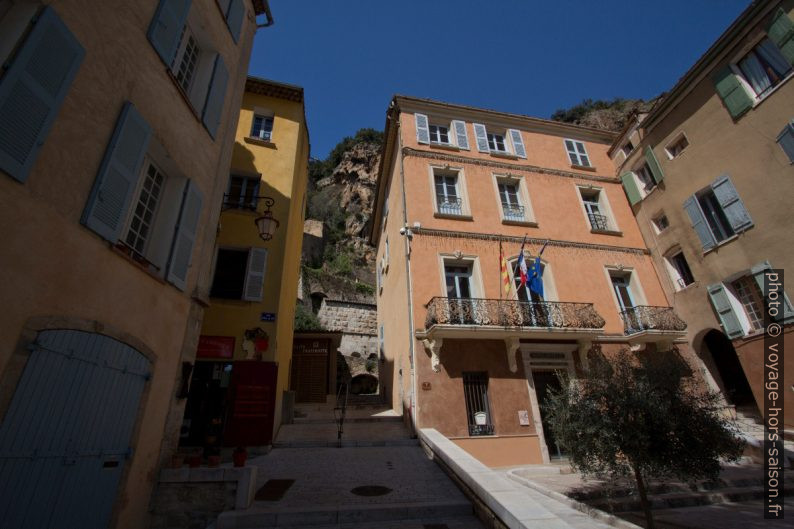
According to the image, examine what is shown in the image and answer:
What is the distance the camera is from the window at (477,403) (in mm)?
9703

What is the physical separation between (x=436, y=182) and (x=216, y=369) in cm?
961

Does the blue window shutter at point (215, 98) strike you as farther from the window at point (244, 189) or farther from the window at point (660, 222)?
the window at point (660, 222)

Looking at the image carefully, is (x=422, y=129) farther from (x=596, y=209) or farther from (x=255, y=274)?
(x=255, y=274)

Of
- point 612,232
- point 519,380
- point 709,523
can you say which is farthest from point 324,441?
point 612,232

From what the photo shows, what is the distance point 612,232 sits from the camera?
13.7 metres

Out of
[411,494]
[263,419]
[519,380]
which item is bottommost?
[411,494]

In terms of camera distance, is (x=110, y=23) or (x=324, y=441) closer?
(x=110, y=23)

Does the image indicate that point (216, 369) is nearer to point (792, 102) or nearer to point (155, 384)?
point (155, 384)

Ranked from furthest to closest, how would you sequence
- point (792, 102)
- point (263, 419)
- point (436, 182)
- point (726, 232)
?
point (436, 182) < point (726, 232) < point (792, 102) < point (263, 419)

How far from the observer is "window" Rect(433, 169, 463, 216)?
12.8m

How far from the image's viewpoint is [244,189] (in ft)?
34.3

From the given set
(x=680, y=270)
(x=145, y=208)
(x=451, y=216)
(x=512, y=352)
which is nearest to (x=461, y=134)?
(x=451, y=216)

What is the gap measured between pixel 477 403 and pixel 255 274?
23.4ft

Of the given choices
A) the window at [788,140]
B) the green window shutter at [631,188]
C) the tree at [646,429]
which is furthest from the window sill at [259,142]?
the window at [788,140]
